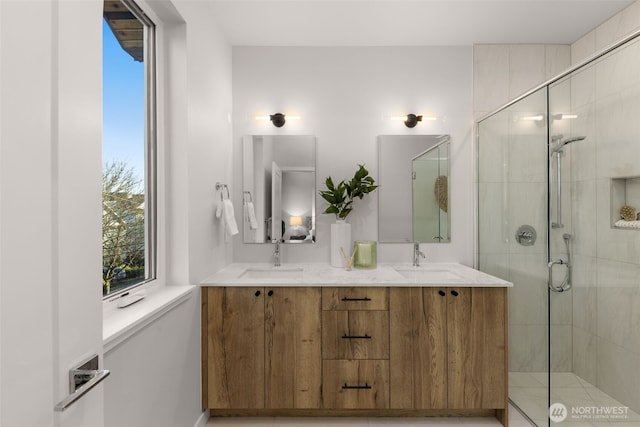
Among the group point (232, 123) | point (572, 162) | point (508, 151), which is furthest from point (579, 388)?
point (232, 123)

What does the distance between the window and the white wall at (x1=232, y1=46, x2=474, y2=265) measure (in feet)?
3.32

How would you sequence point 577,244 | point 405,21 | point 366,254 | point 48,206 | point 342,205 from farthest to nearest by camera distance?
point 342,205, point 366,254, point 405,21, point 577,244, point 48,206

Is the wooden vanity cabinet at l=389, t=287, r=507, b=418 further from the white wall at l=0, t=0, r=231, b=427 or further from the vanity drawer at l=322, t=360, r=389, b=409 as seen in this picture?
the white wall at l=0, t=0, r=231, b=427

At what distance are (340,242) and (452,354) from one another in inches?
40.0

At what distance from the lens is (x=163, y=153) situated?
1816 millimetres

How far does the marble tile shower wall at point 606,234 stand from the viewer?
1.58m

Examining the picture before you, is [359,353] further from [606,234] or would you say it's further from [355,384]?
[606,234]

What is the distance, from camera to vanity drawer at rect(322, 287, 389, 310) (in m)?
2.08

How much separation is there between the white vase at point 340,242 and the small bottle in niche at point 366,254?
95 mm

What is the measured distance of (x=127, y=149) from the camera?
5.02 ft

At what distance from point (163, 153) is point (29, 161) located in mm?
1255

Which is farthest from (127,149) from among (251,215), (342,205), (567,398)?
(567,398)

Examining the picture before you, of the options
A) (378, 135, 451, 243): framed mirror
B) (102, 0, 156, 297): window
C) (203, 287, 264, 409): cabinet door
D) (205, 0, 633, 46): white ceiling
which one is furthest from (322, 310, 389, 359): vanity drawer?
(205, 0, 633, 46): white ceiling

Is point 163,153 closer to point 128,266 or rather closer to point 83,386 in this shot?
point 128,266
